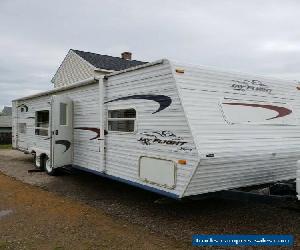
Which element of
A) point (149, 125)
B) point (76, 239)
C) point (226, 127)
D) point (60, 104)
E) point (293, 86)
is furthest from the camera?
point (60, 104)

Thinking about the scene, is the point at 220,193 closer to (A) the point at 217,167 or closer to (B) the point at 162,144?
(A) the point at 217,167

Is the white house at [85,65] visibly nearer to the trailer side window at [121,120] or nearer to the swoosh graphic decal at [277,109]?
the trailer side window at [121,120]

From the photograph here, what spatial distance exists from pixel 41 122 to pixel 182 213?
7372 millimetres

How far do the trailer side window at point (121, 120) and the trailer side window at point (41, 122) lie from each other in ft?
15.4

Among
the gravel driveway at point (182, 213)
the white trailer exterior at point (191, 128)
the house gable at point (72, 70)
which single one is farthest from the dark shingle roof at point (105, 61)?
the white trailer exterior at point (191, 128)

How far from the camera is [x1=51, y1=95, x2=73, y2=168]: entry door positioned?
10.3 meters

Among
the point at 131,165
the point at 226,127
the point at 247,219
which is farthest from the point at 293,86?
the point at 131,165

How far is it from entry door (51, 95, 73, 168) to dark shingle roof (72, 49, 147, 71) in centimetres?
1263

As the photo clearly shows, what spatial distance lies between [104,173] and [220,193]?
3.18 meters

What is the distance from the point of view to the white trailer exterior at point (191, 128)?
6.33m

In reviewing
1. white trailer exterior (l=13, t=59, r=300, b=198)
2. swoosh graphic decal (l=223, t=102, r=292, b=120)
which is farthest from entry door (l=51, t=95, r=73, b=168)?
swoosh graphic decal (l=223, t=102, r=292, b=120)

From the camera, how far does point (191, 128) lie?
6.17m

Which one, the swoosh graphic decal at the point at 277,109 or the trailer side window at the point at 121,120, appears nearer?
the swoosh graphic decal at the point at 277,109

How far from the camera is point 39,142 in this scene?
42.6 ft
